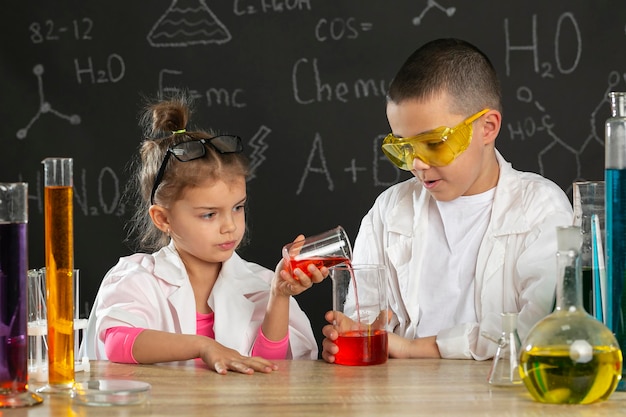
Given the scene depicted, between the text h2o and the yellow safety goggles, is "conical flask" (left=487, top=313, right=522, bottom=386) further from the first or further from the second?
the text h2o

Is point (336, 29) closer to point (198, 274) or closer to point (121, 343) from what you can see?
point (198, 274)

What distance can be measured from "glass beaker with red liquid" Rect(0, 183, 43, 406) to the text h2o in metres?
2.79

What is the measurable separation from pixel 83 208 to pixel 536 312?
256 centimetres

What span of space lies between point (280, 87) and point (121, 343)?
89.5 inches

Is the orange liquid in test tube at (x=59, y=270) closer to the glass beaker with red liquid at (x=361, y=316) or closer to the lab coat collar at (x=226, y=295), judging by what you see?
the glass beaker with red liquid at (x=361, y=316)

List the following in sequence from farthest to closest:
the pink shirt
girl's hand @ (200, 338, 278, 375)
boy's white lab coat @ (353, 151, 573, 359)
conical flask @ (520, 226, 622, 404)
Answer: boy's white lab coat @ (353, 151, 573, 359) → the pink shirt → girl's hand @ (200, 338, 278, 375) → conical flask @ (520, 226, 622, 404)

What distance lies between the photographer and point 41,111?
4191 millimetres

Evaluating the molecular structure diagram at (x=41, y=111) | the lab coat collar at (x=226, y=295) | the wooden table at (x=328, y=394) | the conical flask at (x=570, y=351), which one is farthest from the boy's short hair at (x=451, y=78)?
the molecular structure diagram at (x=41, y=111)

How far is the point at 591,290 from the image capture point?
1.60 m

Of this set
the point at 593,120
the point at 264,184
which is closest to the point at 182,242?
the point at 264,184

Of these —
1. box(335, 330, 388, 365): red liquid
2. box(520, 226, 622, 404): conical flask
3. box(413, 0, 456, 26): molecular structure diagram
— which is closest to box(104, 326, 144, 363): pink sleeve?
box(335, 330, 388, 365): red liquid

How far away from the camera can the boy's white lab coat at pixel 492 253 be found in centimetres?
215

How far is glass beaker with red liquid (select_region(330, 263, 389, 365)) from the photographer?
1.83 m

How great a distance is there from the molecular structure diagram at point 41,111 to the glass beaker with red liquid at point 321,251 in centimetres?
248
